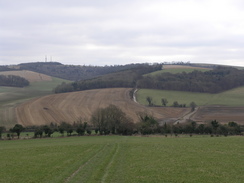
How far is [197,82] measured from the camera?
14550 centimetres

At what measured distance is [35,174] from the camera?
2161cm

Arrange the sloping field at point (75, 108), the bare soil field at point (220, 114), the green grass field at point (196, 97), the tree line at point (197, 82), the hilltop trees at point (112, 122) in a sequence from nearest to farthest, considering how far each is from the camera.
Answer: the hilltop trees at point (112, 122) → the bare soil field at point (220, 114) → the sloping field at point (75, 108) → the green grass field at point (196, 97) → the tree line at point (197, 82)

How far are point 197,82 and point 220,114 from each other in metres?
48.8

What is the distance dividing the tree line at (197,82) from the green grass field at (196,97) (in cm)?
546

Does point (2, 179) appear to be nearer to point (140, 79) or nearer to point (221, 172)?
point (221, 172)

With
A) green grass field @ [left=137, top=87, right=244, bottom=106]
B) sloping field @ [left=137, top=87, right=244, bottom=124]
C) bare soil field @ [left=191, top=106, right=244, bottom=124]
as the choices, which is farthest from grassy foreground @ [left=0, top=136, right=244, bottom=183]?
green grass field @ [left=137, top=87, right=244, bottom=106]

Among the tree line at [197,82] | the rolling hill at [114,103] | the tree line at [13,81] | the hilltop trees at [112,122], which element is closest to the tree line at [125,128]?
the hilltop trees at [112,122]

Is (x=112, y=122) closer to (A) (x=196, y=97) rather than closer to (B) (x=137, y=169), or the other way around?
(B) (x=137, y=169)

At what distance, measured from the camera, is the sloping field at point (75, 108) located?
308ft

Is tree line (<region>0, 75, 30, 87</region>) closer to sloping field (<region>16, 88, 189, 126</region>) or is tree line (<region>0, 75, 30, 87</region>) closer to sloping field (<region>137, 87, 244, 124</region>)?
sloping field (<region>16, 88, 189, 126</region>)

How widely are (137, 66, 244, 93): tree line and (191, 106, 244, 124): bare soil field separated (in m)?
35.2

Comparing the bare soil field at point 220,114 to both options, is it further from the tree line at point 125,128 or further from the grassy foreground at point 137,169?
the grassy foreground at point 137,169

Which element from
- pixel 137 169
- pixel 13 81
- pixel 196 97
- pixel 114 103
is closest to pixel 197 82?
pixel 196 97

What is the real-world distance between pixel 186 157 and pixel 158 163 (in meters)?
3.92
